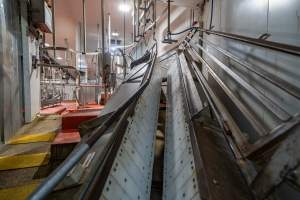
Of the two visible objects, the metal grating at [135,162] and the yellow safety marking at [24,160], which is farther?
the yellow safety marking at [24,160]

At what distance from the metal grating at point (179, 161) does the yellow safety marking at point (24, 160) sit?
46.1 inches

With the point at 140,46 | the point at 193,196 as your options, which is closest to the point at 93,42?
the point at 140,46

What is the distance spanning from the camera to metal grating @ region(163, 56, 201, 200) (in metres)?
0.94

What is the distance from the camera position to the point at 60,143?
186cm

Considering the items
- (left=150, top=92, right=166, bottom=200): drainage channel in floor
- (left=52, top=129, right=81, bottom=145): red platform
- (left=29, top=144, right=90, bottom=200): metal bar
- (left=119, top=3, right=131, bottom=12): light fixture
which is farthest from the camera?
(left=119, top=3, right=131, bottom=12): light fixture

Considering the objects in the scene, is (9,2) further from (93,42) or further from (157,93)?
(93,42)

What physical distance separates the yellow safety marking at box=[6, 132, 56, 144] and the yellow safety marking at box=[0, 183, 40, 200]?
100 cm

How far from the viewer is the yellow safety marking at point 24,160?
1677mm

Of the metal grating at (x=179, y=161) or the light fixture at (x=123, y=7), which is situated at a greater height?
the light fixture at (x=123, y=7)

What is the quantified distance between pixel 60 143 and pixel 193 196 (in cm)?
144

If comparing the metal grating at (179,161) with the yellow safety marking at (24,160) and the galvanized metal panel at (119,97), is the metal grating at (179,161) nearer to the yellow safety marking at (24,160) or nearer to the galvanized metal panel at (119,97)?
the galvanized metal panel at (119,97)

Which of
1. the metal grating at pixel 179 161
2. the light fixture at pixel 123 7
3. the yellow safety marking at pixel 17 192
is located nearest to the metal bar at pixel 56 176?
the metal grating at pixel 179 161

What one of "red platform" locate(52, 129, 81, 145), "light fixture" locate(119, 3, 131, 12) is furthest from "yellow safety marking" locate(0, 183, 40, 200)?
"light fixture" locate(119, 3, 131, 12)

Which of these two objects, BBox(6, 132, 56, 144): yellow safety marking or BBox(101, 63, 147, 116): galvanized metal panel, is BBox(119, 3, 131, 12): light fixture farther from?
BBox(6, 132, 56, 144): yellow safety marking
